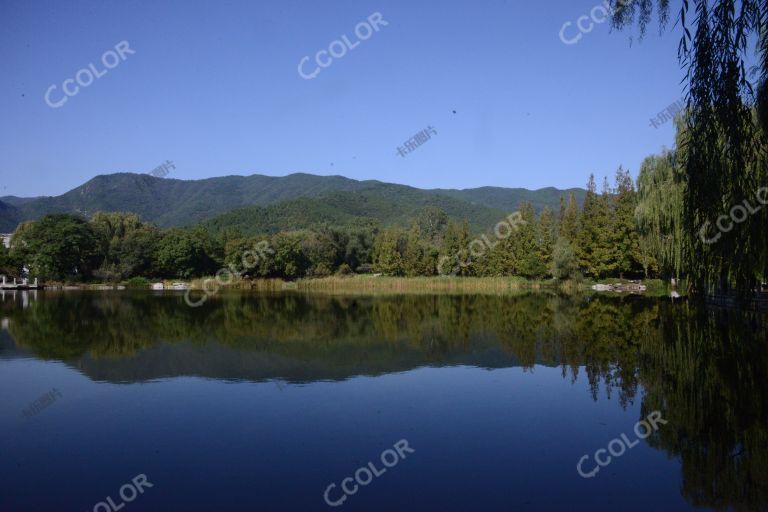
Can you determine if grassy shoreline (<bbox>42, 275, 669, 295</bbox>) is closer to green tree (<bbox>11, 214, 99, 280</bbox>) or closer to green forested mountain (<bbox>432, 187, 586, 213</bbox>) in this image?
green tree (<bbox>11, 214, 99, 280</bbox>)

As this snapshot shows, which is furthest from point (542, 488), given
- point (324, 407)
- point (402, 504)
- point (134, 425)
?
point (134, 425)

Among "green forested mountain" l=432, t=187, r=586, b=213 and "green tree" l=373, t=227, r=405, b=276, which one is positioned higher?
"green forested mountain" l=432, t=187, r=586, b=213

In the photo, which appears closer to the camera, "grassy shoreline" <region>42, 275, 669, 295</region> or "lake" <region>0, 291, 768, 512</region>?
"lake" <region>0, 291, 768, 512</region>

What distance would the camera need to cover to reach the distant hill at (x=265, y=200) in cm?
12294

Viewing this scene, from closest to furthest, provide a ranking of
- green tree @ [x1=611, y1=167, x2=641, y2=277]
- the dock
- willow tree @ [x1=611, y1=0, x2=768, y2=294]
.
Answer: willow tree @ [x1=611, y1=0, x2=768, y2=294] < green tree @ [x1=611, y1=167, x2=641, y2=277] < the dock

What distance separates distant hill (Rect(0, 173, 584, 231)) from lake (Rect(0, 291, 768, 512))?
9576 centimetres

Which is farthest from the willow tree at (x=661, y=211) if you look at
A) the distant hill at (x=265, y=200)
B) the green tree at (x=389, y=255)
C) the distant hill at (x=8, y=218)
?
the distant hill at (x=8, y=218)

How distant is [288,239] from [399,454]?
49510mm

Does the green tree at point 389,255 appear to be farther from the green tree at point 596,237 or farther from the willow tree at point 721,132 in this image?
the willow tree at point 721,132

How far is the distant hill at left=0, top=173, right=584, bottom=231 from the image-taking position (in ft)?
403

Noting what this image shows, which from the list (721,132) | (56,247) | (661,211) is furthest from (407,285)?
(721,132)

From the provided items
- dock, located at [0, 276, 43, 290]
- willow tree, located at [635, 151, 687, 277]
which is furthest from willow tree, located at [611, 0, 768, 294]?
dock, located at [0, 276, 43, 290]

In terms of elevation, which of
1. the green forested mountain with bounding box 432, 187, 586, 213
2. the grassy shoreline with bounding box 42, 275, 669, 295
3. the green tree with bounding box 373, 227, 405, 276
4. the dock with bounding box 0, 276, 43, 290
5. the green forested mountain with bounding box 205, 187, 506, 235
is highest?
the green forested mountain with bounding box 432, 187, 586, 213

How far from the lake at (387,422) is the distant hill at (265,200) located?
95758 millimetres
